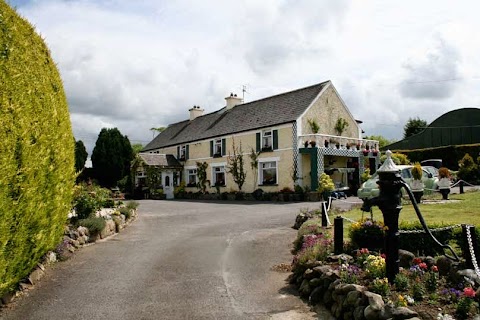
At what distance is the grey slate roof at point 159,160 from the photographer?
3725cm

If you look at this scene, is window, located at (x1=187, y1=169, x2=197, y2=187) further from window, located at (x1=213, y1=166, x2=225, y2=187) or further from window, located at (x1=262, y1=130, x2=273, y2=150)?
window, located at (x1=262, y1=130, x2=273, y2=150)

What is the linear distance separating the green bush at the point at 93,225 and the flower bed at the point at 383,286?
6.46m

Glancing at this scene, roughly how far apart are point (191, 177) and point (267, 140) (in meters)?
10.4

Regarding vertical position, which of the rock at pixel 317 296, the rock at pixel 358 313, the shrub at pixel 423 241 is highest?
the shrub at pixel 423 241

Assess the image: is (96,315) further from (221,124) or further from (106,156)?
(106,156)

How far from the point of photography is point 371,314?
211 inches

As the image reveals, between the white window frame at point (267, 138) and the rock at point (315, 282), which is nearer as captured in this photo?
the rock at point (315, 282)

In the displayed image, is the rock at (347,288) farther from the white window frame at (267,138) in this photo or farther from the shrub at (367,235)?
the white window frame at (267,138)

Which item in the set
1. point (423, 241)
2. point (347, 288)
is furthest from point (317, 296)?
point (423, 241)

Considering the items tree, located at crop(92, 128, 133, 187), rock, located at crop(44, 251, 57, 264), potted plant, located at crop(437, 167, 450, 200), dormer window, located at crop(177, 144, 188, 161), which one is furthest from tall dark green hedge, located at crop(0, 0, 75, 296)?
tree, located at crop(92, 128, 133, 187)

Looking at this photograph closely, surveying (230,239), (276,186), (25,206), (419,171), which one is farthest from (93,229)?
(276,186)

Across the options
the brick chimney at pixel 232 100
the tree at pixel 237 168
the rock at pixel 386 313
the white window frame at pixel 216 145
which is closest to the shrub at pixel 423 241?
the rock at pixel 386 313

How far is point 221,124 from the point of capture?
36.3m

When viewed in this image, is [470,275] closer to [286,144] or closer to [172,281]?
[172,281]
